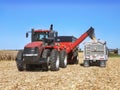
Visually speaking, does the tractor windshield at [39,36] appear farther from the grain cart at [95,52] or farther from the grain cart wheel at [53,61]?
the grain cart at [95,52]

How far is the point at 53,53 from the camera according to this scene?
65.1ft

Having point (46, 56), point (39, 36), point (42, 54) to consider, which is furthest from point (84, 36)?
point (46, 56)

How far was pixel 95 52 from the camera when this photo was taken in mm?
24312

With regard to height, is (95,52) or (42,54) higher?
(95,52)

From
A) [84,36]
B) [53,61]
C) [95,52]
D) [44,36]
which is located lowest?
[53,61]

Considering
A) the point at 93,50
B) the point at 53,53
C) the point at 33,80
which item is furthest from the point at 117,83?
the point at 93,50

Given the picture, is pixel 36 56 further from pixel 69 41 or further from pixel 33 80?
pixel 69 41

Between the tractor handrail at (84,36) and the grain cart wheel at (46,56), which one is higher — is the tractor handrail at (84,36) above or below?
above

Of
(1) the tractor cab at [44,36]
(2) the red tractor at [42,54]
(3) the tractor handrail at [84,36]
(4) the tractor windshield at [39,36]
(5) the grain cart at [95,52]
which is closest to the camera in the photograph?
(2) the red tractor at [42,54]

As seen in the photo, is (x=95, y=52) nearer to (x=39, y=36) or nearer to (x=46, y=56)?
(x=39, y=36)

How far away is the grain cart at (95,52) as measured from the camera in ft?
78.9

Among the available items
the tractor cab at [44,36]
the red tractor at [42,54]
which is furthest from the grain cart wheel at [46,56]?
the tractor cab at [44,36]

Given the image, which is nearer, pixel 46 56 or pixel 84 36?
pixel 46 56

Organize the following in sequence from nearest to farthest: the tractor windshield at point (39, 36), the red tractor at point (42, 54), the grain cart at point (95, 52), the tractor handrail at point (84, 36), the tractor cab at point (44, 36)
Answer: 1. the red tractor at point (42, 54)
2. the tractor cab at point (44, 36)
3. the tractor windshield at point (39, 36)
4. the grain cart at point (95, 52)
5. the tractor handrail at point (84, 36)
